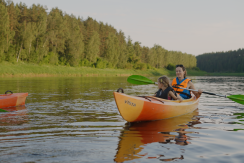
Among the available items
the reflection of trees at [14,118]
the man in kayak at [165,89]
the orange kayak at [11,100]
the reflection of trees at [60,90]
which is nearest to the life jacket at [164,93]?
the man in kayak at [165,89]

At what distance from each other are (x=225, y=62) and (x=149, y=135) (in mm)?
185215

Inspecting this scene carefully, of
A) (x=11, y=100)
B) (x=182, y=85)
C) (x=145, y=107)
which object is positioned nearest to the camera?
(x=145, y=107)

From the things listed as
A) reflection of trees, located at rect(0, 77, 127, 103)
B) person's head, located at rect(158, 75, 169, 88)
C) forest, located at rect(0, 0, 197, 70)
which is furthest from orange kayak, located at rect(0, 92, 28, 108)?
forest, located at rect(0, 0, 197, 70)

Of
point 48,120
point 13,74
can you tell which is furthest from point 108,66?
point 48,120

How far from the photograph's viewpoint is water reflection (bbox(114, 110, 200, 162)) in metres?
4.36

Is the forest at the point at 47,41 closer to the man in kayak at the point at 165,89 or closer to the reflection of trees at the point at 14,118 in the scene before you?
the reflection of trees at the point at 14,118

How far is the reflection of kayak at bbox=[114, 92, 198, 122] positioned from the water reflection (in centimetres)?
20

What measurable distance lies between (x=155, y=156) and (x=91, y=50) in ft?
210

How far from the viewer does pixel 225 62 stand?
174875 mm

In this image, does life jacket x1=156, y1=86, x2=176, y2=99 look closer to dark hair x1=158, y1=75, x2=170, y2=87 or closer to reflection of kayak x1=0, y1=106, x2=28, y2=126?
dark hair x1=158, y1=75, x2=170, y2=87

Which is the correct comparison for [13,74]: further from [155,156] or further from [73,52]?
[155,156]

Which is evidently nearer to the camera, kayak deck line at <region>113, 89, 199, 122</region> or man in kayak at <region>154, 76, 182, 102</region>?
kayak deck line at <region>113, 89, 199, 122</region>

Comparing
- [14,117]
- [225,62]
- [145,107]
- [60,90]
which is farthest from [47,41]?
[225,62]

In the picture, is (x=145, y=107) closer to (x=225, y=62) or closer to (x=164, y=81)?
(x=164, y=81)
